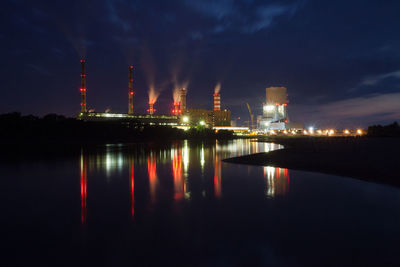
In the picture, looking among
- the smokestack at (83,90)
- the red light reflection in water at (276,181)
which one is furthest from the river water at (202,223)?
the smokestack at (83,90)

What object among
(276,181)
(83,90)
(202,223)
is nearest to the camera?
(202,223)

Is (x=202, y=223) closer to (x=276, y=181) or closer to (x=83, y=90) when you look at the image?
(x=276, y=181)

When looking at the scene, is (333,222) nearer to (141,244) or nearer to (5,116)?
(141,244)

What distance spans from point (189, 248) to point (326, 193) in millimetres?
9169

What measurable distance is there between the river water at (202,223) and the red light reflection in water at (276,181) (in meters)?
0.10

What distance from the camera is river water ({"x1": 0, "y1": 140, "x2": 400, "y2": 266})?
6.93m

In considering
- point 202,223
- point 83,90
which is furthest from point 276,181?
point 83,90

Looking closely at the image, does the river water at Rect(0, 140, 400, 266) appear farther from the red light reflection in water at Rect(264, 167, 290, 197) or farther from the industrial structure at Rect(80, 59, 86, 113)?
the industrial structure at Rect(80, 59, 86, 113)

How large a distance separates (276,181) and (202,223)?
28.7ft

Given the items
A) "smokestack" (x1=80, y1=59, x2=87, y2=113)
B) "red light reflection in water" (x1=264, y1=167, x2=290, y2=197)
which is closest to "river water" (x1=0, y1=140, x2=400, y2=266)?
"red light reflection in water" (x1=264, y1=167, x2=290, y2=197)

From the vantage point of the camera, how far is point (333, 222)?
30.9 feet

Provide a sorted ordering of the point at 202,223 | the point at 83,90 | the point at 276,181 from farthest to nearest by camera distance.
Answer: the point at 83,90 → the point at 276,181 → the point at 202,223

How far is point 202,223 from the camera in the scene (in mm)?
9430

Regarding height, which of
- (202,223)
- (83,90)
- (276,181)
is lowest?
(202,223)
